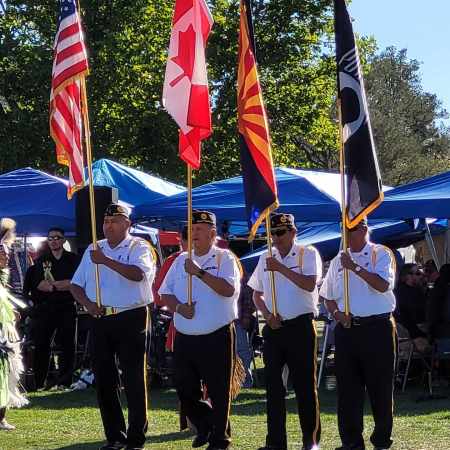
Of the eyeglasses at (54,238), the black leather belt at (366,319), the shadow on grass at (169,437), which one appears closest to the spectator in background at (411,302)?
the shadow on grass at (169,437)

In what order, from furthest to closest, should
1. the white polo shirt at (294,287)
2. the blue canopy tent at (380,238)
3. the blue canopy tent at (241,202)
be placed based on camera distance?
the blue canopy tent at (380,238) < the blue canopy tent at (241,202) < the white polo shirt at (294,287)

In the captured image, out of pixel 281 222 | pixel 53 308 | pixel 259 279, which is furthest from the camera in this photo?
pixel 53 308

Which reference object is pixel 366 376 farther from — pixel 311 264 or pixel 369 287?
pixel 311 264

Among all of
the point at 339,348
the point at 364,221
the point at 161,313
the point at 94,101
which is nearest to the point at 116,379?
the point at 339,348

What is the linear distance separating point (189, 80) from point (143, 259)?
4.95 feet

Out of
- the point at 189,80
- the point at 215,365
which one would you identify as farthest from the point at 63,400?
the point at 189,80

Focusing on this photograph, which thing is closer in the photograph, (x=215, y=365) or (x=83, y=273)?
(x=215, y=365)

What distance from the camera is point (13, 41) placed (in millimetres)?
35219

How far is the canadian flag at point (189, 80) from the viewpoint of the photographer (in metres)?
8.95

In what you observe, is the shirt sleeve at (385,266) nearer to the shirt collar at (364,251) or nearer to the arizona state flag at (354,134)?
the shirt collar at (364,251)

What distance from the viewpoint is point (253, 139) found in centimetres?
914

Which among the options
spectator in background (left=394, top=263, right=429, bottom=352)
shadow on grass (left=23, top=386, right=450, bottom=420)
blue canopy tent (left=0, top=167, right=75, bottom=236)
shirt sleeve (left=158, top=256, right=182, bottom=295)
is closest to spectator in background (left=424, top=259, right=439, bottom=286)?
spectator in background (left=394, top=263, right=429, bottom=352)

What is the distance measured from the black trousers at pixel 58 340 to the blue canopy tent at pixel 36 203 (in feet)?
5.52

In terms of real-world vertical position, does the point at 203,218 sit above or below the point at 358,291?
above
